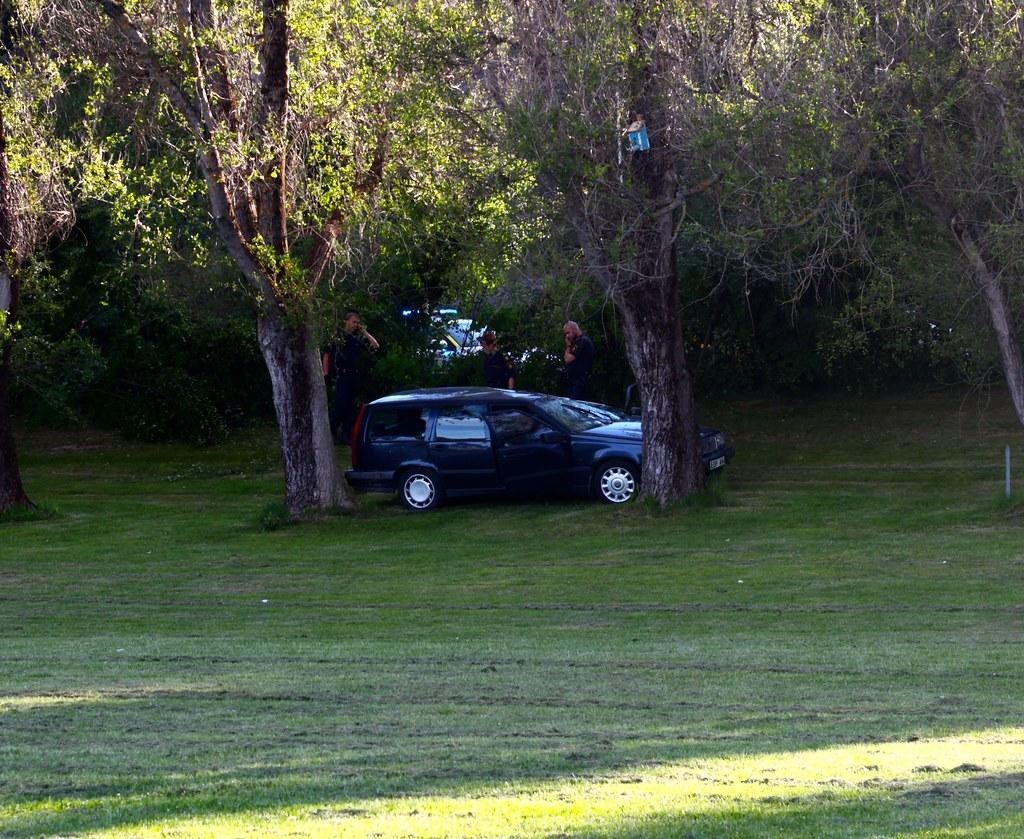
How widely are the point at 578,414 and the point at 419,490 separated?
8.75 ft

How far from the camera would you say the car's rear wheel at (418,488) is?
2200 centimetres

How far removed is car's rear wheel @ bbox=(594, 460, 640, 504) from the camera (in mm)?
21266

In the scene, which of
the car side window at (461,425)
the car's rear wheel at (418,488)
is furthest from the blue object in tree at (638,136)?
the car's rear wheel at (418,488)

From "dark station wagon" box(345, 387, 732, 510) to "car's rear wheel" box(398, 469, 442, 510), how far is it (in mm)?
15

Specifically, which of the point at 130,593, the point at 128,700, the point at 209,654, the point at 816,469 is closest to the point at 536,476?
the point at 816,469

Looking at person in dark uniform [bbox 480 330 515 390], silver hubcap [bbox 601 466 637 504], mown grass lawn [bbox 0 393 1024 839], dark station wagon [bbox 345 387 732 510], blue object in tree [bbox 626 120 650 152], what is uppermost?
blue object in tree [bbox 626 120 650 152]

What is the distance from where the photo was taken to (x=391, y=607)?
1445 centimetres

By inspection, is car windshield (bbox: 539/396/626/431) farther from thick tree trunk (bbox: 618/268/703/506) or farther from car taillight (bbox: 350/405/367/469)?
car taillight (bbox: 350/405/367/469)

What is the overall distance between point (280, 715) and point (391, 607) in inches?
253

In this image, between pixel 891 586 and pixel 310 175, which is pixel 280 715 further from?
pixel 310 175

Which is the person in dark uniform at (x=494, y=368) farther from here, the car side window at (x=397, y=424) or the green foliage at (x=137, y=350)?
the green foliage at (x=137, y=350)

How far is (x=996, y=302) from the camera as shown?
17.5 meters

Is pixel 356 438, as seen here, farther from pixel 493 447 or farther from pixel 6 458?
pixel 6 458

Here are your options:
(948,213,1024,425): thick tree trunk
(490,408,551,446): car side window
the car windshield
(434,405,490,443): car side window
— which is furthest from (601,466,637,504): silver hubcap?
(948,213,1024,425): thick tree trunk
